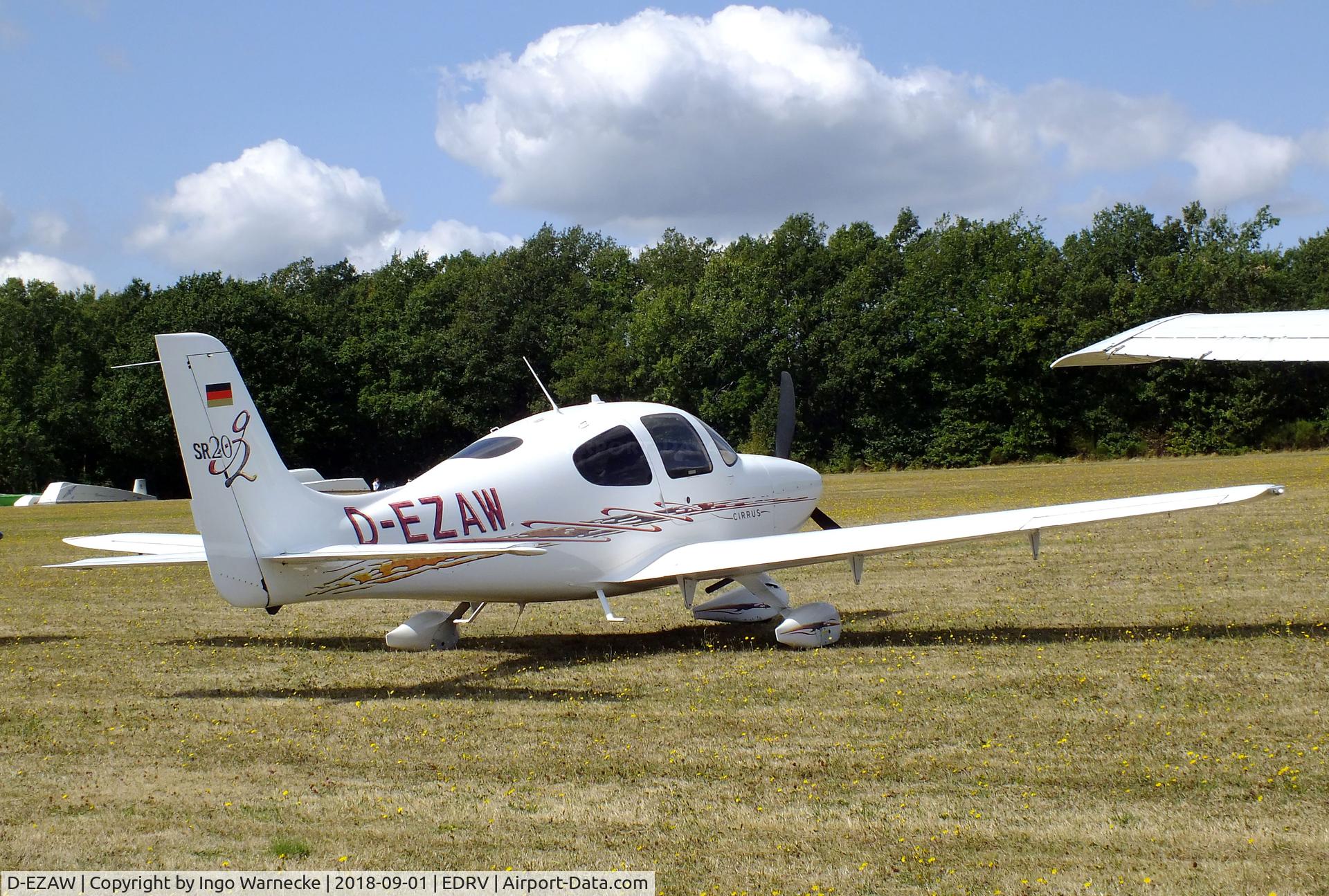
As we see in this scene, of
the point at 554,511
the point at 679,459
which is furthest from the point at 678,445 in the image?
the point at 554,511

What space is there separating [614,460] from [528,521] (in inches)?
42.4

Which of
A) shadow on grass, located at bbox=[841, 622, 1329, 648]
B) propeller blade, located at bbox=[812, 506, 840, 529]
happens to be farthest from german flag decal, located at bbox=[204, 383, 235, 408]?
propeller blade, located at bbox=[812, 506, 840, 529]

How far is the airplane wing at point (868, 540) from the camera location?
377 inches

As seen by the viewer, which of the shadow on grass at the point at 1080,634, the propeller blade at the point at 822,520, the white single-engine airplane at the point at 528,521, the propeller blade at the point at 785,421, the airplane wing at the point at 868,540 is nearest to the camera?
the white single-engine airplane at the point at 528,521

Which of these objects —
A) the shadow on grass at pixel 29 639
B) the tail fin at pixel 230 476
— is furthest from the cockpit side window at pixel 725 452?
the shadow on grass at pixel 29 639

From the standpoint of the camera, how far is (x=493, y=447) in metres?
9.76

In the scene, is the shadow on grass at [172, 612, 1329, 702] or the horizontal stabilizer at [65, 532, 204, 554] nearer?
the shadow on grass at [172, 612, 1329, 702]

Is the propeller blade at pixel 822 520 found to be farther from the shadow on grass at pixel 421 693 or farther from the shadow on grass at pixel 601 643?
the shadow on grass at pixel 421 693

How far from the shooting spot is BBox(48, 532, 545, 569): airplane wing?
7.89m

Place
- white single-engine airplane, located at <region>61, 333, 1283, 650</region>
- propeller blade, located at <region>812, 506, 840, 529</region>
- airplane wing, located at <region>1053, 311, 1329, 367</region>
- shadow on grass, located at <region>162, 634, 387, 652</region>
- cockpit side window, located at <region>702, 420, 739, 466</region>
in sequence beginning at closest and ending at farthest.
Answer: airplane wing, located at <region>1053, 311, 1329, 367</region> < white single-engine airplane, located at <region>61, 333, 1283, 650</region> < shadow on grass, located at <region>162, 634, 387, 652</region> < cockpit side window, located at <region>702, 420, 739, 466</region> < propeller blade, located at <region>812, 506, 840, 529</region>

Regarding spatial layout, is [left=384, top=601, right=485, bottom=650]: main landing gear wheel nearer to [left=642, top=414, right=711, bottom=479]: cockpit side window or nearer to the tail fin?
the tail fin

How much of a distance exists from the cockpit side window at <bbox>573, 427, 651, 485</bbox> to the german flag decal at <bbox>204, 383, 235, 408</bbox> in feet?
9.34

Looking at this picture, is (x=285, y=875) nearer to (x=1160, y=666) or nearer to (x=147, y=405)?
(x=1160, y=666)

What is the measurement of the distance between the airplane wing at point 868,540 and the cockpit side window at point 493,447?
141 cm
